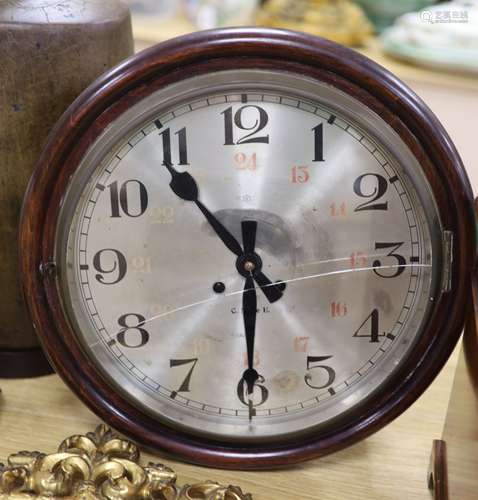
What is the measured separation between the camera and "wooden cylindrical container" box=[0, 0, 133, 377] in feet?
2.41

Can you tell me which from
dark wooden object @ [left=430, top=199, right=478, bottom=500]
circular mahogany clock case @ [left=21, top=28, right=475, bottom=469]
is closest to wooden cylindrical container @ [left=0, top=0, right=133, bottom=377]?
circular mahogany clock case @ [left=21, top=28, right=475, bottom=469]

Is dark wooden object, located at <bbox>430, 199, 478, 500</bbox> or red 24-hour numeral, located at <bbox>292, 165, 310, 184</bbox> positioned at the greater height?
red 24-hour numeral, located at <bbox>292, 165, 310, 184</bbox>

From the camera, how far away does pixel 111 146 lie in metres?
0.67

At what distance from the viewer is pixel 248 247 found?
2.25 ft

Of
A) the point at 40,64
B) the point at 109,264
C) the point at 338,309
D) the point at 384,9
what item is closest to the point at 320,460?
the point at 338,309

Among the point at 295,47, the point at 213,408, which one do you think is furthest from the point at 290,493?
the point at 295,47

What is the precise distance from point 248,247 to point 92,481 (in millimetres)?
240

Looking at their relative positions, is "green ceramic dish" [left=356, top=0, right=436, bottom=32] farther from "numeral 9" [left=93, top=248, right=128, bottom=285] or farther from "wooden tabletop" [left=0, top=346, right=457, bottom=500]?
"numeral 9" [left=93, top=248, right=128, bottom=285]

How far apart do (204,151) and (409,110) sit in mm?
171

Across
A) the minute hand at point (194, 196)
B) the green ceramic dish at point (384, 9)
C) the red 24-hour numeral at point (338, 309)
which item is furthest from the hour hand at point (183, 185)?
the green ceramic dish at point (384, 9)

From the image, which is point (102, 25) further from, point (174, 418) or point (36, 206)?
point (174, 418)

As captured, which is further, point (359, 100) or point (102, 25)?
point (102, 25)

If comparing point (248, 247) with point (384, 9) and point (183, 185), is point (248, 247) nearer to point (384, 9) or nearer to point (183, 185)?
point (183, 185)

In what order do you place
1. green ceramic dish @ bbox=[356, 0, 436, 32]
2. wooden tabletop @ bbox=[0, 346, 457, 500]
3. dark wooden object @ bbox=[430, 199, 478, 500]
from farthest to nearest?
green ceramic dish @ bbox=[356, 0, 436, 32]
wooden tabletop @ bbox=[0, 346, 457, 500]
dark wooden object @ bbox=[430, 199, 478, 500]
